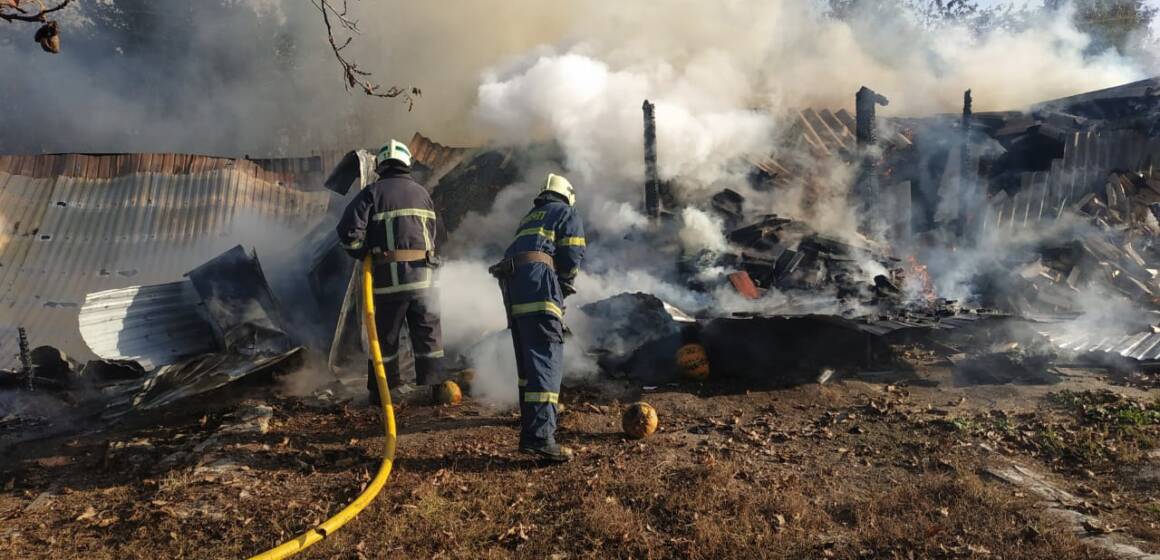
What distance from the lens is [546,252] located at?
4746mm

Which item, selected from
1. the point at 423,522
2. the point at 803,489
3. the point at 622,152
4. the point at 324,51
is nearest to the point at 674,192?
the point at 622,152

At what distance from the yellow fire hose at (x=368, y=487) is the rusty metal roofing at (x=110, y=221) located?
18.7 ft

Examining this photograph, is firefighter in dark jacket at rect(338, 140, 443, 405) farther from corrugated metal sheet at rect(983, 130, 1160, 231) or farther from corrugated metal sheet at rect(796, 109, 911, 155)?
corrugated metal sheet at rect(983, 130, 1160, 231)

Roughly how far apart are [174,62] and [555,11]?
15340mm

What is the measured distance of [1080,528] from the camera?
3285mm

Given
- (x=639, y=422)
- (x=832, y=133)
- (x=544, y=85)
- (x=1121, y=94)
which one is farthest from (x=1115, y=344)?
(x=1121, y=94)

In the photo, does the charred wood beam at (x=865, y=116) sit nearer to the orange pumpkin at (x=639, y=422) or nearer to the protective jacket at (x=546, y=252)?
the protective jacket at (x=546, y=252)

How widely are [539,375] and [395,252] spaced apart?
1886mm

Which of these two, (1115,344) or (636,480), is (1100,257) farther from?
(636,480)

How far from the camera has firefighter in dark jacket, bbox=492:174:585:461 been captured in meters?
4.35

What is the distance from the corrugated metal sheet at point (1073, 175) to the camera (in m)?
11.8

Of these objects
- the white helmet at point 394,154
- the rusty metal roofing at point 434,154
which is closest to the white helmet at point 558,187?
the white helmet at point 394,154

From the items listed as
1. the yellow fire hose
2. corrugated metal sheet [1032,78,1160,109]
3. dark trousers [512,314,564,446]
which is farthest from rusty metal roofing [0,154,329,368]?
corrugated metal sheet [1032,78,1160,109]

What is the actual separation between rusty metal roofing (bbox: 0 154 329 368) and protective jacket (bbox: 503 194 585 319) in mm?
7054
